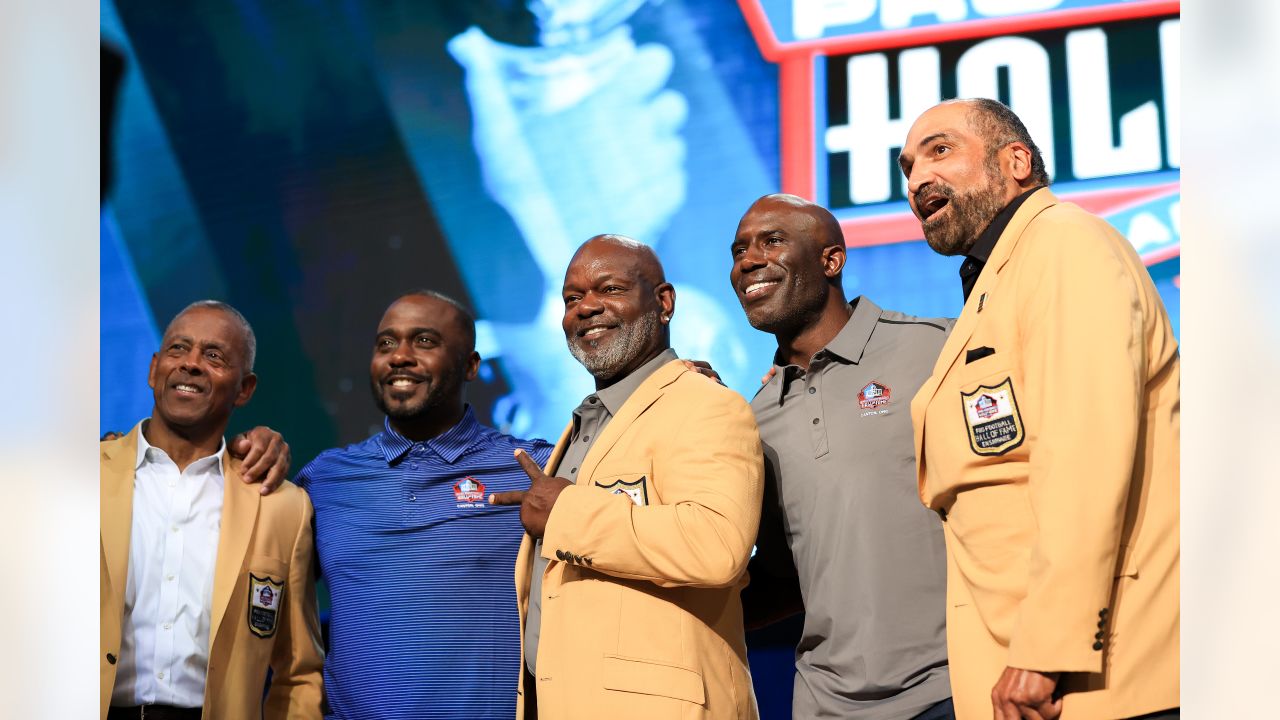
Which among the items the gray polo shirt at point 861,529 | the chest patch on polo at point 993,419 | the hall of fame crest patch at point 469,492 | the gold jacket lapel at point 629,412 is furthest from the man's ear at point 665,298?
the chest patch on polo at point 993,419

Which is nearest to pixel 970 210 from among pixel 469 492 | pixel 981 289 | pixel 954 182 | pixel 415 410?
pixel 954 182

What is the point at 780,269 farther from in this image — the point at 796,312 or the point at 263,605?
the point at 263,605

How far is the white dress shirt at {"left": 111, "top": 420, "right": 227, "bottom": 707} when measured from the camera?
280cm

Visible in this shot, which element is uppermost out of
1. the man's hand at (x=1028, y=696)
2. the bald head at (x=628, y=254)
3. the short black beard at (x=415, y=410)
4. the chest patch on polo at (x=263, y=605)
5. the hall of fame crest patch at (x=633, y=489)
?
the bald head at (x=628, y=254)

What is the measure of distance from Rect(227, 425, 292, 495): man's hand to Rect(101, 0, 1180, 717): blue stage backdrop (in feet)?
Result: 3.56

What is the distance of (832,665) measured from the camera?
7.82ft

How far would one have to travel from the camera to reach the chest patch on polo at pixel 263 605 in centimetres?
293

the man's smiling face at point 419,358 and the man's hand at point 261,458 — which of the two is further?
the man's smiling face at point 419,358

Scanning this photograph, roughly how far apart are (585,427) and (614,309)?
0.94ft

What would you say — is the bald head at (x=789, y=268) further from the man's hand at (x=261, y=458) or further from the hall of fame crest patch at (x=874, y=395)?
the man's hand at (x=261, y=458)

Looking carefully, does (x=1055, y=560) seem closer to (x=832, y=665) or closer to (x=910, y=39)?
(x=832, y=665)

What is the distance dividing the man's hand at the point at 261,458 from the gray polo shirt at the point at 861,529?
1.32 metres

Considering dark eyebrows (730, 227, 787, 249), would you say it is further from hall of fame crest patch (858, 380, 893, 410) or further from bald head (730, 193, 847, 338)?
hall of fame crest patch (858, 380, 893, 410)

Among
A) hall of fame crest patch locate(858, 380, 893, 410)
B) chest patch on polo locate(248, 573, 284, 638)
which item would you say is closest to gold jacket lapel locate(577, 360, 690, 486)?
hall of fame crest patch locate(858, 380, 893, 410)
